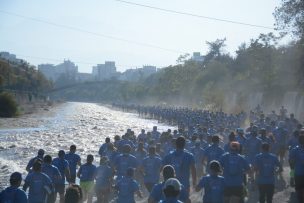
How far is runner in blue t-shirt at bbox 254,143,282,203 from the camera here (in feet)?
37.7

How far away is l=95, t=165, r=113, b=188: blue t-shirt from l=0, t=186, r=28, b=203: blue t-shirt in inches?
185

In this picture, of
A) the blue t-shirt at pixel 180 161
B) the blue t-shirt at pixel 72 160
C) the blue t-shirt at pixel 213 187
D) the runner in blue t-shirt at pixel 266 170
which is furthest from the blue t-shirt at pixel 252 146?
the blue t-shirt at pixel 213 187

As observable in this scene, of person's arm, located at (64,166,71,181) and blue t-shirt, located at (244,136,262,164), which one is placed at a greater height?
blue t-shirt, located at (244,136,262,164)

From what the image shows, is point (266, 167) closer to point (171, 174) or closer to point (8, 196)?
point (171, 174)

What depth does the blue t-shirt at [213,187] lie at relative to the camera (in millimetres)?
9164

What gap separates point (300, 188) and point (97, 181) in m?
5.28

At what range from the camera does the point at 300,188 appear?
1185 cm

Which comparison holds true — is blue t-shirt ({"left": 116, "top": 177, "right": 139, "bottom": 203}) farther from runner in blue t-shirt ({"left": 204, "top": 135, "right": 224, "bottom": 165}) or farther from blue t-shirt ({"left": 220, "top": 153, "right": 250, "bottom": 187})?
runner in blue t-shirt ({"left": 204, "top": 135, "right": 224, "bottom": 165})

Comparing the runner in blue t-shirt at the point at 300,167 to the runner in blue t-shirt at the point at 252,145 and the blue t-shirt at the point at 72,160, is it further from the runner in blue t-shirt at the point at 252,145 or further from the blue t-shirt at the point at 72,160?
the blue t-shirt at the point at 72,160

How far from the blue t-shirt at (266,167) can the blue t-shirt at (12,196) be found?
5.56 meters

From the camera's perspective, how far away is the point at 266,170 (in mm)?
11477

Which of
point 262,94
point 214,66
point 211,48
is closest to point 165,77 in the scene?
point 211,48

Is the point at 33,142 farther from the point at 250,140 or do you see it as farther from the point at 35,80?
the point at 35,80

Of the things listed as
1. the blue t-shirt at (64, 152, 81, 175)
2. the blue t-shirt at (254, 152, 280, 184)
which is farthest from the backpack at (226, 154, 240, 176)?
the blue t-shirt at (64, 152, 81, 175)
